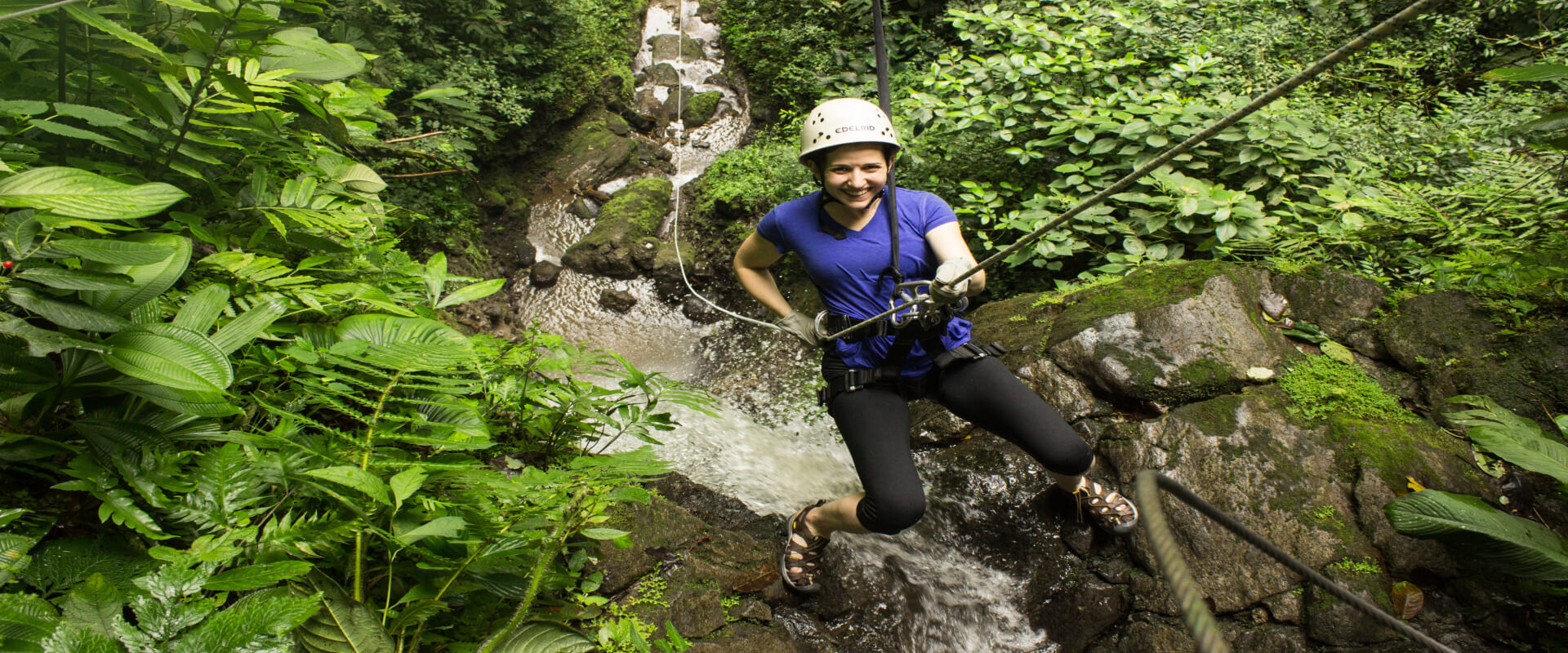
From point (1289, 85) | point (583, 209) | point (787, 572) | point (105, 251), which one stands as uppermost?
point (1289, 85)

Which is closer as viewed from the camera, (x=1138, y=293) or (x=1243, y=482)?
(x=1243, y=482)

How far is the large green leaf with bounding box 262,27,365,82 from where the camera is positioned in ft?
7.96

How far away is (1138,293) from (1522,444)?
5.48 feet

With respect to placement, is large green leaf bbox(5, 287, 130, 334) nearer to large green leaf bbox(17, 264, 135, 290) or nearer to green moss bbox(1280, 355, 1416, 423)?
large green leaf bbox(17, 264, 135, 290)

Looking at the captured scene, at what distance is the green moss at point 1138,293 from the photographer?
366 centimetres

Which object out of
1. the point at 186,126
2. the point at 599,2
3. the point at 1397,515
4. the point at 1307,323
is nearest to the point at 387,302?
the point at 186,126

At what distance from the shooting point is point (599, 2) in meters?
11.3

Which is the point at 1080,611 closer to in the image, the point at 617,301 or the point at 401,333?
the point at 401,333

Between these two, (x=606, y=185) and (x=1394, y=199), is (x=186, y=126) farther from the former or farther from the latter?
(x=606, y=185)

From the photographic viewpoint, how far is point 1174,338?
3.48m

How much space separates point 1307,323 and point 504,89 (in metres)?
7.87

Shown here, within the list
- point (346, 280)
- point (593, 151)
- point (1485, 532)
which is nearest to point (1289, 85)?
point (1485, 532)

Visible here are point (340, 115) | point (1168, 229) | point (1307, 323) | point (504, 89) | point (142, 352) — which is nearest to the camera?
point (142, 352)

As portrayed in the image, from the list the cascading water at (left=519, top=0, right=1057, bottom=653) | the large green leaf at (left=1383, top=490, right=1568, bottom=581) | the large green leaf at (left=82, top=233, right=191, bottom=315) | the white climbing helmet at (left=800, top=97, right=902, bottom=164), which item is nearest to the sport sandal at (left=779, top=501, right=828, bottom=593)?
the cascading water at (left=519, top=0, right=1057, bottom=653)
